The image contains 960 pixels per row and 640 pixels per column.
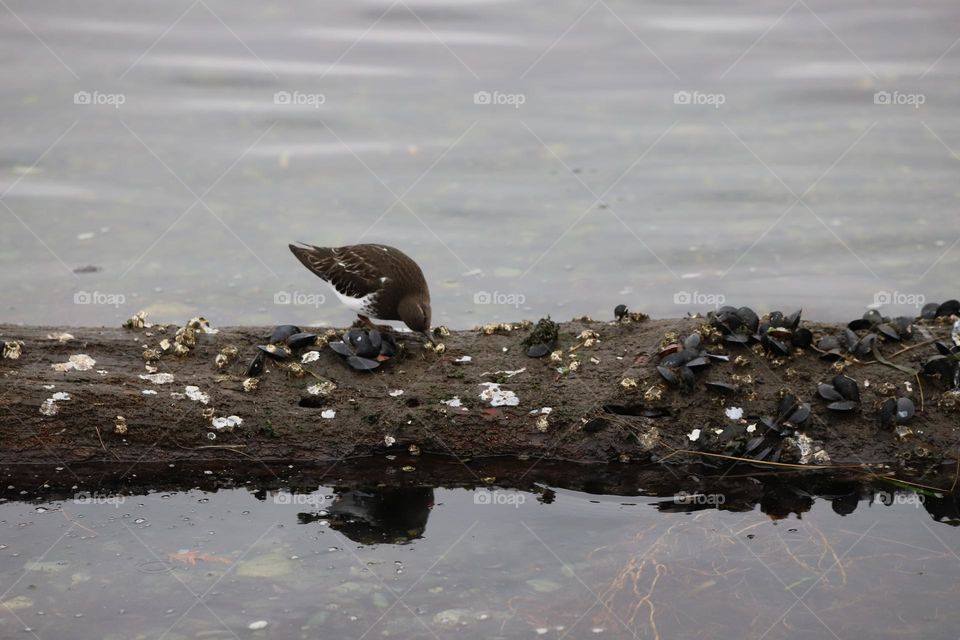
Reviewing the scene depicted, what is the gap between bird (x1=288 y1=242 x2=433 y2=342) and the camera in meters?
7.55

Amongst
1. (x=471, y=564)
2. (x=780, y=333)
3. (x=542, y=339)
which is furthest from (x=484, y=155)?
(x=471, y=564)

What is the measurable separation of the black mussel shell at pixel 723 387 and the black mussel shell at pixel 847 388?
58 centimetres

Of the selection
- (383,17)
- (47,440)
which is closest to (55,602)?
(47,440)

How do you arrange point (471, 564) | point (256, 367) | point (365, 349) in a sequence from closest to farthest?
point (471, 564) < point (256, 367) < point (365, 349)

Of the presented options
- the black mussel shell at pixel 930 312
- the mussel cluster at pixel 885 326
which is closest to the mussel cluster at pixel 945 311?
the black mussel shell at pixel 930 312

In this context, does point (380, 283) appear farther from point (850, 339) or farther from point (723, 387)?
point (850, 339)

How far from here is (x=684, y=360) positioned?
6.86 m

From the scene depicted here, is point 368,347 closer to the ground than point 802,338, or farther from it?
closer to the ground

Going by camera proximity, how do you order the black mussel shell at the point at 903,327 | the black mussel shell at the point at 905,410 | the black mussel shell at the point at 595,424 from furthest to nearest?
1. the black mussel shell at the point at 903,327
2. the black mussel shell at the point at 595,424
3. the black mussel shell at the point at 905,410

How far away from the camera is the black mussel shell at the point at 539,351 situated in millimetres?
7078

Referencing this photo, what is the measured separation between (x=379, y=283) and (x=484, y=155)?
5260mm

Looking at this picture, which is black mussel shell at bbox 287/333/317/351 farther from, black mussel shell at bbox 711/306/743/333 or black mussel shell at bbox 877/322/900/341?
black mussel shell at bbox 877/322/900/341

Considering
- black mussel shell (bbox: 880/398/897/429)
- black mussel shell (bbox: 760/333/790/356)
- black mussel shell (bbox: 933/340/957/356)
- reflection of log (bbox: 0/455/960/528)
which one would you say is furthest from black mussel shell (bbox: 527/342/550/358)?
black mussel shell (bbox: 933/340/957/356)

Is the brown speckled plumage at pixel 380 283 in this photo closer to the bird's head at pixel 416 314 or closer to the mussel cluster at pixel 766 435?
the bird's head at pixel 416 314
